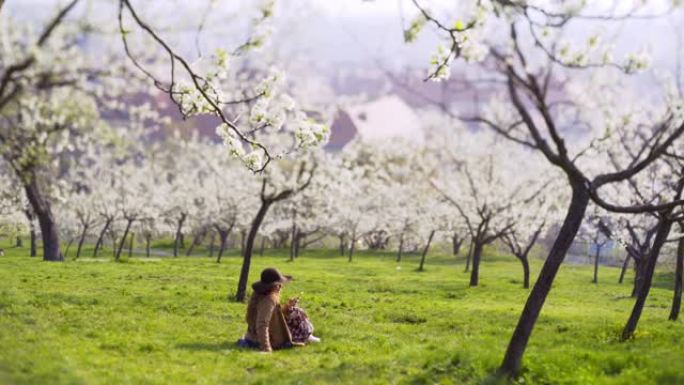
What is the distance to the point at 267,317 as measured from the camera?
14266 mm

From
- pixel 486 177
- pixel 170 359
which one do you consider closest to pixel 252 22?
pixel 170 359

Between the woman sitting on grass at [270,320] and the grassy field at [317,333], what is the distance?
1.26 ft

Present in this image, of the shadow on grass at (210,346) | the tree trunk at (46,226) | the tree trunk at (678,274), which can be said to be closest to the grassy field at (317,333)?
the shadow on grass at (210,346)

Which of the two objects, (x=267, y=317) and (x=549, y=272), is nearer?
(x=549, y=272)

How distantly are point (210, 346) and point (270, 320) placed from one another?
134 cm

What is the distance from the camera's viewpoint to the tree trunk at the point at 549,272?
449 inches

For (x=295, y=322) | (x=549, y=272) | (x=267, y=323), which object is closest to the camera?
(x=549, y=272)

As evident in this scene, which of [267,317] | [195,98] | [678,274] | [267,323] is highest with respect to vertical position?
[195,98]

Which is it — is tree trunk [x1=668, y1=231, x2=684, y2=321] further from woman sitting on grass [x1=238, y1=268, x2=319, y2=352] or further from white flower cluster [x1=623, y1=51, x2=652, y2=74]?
woman sitting on grass [x1=238, y1=268, x2=319, y2=352]

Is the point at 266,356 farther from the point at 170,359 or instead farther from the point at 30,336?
the point at 30,336

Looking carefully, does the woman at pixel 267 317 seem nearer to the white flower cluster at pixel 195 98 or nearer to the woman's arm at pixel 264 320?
the woman's arm at pixel 264 320

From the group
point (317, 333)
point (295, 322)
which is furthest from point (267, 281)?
point (317, 333)

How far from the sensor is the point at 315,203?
63188 mm

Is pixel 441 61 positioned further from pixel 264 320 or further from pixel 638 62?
pixel 264 320
